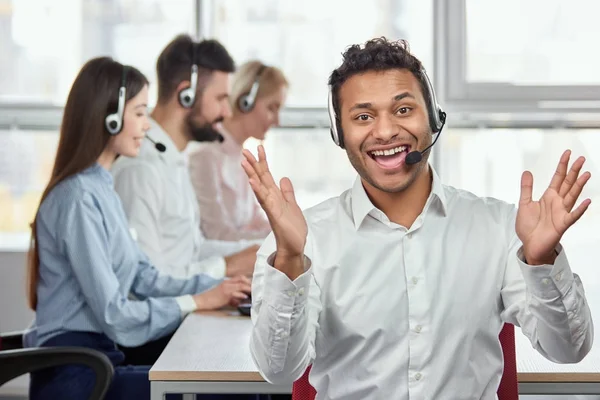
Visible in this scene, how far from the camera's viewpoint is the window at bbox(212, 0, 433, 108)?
4.25 m

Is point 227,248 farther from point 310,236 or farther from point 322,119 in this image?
point 310,236

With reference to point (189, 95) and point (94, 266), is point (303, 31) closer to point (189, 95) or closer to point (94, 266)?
point (189, 95)

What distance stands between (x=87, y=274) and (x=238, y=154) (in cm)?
166

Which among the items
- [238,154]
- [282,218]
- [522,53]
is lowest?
[282,218]

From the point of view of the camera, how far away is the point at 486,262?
1.72 meters

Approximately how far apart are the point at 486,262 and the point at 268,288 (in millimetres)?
430

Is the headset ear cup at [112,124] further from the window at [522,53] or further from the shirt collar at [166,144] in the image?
the window at [522,53]

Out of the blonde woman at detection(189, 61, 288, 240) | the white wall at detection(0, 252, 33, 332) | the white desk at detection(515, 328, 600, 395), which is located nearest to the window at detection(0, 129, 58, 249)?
the white wall at detection(0, 252, 33, 332)

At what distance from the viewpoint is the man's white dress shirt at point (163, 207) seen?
3086 mm

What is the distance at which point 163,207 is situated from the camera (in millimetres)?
3170

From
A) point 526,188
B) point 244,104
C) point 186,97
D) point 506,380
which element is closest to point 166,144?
point 186,97

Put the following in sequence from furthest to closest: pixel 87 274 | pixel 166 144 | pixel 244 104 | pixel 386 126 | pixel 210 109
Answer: pixel 244 104, pixel 210 109, pixel 166 144, pixel 87 274, pixel 386 126

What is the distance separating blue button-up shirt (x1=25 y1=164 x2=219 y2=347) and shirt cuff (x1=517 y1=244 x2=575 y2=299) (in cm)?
126

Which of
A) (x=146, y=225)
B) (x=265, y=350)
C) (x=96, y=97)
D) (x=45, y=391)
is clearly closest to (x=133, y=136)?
(x=96, y=97)
